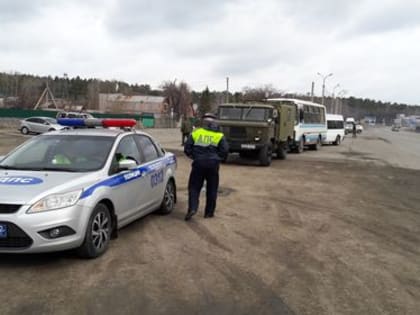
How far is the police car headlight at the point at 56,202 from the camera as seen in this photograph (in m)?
5.02

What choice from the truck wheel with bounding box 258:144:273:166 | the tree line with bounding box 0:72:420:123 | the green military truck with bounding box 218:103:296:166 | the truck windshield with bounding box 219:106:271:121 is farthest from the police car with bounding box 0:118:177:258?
the tree line with bounding box 0:72:420:123

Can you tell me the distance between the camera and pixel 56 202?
516cm

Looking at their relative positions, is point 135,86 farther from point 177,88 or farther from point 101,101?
point 177,88

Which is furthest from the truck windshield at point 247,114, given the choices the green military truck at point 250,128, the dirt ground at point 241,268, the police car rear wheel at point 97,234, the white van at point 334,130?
A: the white van at point 334,130

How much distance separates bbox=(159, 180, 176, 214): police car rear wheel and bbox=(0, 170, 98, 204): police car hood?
2431 millimetres

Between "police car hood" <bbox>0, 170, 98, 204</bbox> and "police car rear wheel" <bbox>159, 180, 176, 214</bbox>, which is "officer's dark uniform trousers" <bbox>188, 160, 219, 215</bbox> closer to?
"police car rear wheel" <bbox>159, 180, 176, 214</bbox>

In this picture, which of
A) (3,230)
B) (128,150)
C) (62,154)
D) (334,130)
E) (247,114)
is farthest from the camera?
(334,130)

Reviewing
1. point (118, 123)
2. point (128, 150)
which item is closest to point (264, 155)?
point (118, 123)

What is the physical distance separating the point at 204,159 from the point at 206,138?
1.16ft

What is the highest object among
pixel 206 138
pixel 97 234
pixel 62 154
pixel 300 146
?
pixel 206 138

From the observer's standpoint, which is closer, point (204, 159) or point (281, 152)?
point (204, 159)

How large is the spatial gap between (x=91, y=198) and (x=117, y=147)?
4.33ft

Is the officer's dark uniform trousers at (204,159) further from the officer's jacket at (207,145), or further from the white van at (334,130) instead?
the white van at (334,130)

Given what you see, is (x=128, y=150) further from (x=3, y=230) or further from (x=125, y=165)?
(x=3, y=230)
